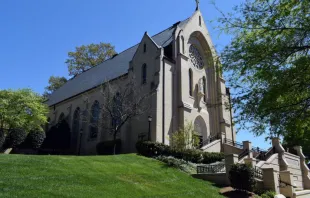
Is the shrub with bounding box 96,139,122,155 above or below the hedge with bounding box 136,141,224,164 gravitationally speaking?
above

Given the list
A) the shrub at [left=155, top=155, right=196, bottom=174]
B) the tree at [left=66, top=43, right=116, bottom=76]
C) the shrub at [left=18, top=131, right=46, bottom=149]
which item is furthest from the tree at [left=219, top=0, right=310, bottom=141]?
the tree at [left=66, top=43, right=116, bottom=76]

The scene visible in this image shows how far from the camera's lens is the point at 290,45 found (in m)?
9.39

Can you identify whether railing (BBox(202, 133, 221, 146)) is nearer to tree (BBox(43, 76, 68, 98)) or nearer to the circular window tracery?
the circular window tracery

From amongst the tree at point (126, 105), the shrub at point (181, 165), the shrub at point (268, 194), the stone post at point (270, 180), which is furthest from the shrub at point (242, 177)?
the tree at point (126, 105)

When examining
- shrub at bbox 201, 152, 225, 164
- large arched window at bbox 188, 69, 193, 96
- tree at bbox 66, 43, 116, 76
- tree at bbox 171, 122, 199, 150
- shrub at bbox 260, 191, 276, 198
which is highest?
tree at bbox 66, 43, 116, 76

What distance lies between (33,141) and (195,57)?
1992 cm

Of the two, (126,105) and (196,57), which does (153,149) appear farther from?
(196,57)

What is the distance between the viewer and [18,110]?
27000mm

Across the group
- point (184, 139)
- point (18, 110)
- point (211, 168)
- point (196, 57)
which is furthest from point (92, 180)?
point (196, 57)

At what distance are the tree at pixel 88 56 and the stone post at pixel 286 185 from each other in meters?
41.2

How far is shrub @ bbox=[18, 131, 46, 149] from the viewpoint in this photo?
30792mm

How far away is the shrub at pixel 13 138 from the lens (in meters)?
29.3

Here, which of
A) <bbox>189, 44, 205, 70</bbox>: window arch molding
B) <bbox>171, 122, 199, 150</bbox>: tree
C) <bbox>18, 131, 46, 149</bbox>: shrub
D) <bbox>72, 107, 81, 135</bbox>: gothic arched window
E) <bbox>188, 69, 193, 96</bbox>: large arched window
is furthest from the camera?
<bbox>72, 107, 81, 135</bbox>: gothic arched window

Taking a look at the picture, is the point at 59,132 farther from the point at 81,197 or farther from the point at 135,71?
the point at 81,197
